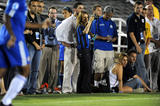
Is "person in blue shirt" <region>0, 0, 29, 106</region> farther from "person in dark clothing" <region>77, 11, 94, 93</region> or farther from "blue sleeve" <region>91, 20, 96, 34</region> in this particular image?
"blue sleeve" <region>91, 20, 96, 34</region>

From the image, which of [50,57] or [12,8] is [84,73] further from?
[12,8]

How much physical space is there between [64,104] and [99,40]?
3627 millimetres

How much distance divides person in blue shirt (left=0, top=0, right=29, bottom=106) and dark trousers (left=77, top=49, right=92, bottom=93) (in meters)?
4.13

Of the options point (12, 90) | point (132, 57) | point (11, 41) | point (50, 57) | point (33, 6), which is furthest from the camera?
point (132, 57)

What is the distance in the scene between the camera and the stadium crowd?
9.61 metres

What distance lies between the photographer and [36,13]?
9.02m

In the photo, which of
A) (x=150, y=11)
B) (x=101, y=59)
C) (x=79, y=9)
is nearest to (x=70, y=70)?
(x=101, y=59)

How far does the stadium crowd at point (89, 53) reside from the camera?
9.61m

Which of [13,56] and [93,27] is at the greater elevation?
[93,27]

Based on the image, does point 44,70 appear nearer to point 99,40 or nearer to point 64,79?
point 64,79

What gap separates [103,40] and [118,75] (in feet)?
3.11

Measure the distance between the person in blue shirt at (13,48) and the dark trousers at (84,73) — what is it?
163 inches

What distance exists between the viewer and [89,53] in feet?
32.1

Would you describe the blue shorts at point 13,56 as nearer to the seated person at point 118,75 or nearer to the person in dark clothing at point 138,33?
the seated person at point 118,75
